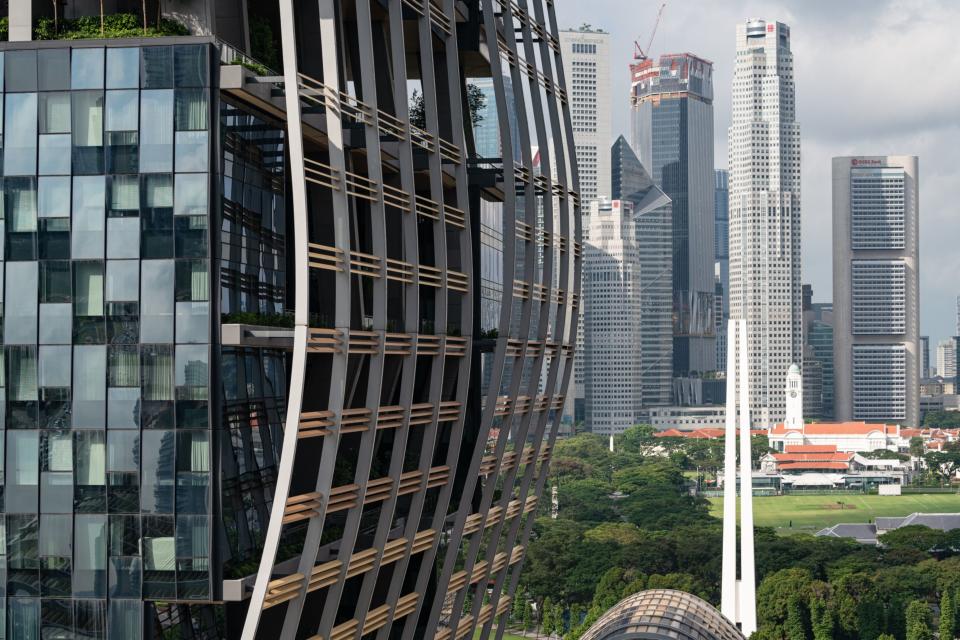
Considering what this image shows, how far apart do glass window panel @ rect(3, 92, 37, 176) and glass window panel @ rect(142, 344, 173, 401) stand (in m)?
3.47

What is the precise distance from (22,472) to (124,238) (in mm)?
3929

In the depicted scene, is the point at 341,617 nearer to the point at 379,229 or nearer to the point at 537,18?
the point at 379,229

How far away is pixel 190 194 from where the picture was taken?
21.6 metres

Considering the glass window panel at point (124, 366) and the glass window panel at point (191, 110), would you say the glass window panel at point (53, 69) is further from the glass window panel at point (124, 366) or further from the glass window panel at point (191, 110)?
the glass window panel at point (124, 366)

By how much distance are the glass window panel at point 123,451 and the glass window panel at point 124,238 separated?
274 centimetres

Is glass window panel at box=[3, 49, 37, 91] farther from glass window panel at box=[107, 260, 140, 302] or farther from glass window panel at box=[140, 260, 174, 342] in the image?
glass window panel at box=[140, 260, 174, 342]

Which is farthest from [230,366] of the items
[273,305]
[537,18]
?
[537,18]

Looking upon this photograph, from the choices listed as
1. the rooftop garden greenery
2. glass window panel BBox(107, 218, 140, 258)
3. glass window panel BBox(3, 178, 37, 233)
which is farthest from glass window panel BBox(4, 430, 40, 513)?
the rooftop garden greenery

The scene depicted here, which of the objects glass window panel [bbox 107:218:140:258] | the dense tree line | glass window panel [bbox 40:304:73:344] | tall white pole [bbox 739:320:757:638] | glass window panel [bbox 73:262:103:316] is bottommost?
the dense tree line

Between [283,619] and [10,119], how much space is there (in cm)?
949

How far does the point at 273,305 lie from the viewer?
25359mm

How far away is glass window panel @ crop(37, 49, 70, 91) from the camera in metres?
22.0

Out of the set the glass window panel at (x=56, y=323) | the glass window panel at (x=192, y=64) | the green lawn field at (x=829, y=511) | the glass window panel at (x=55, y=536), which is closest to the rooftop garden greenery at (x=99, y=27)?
the glass window panel at (x=192, y=64)

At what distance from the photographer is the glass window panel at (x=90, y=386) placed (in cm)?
2166
